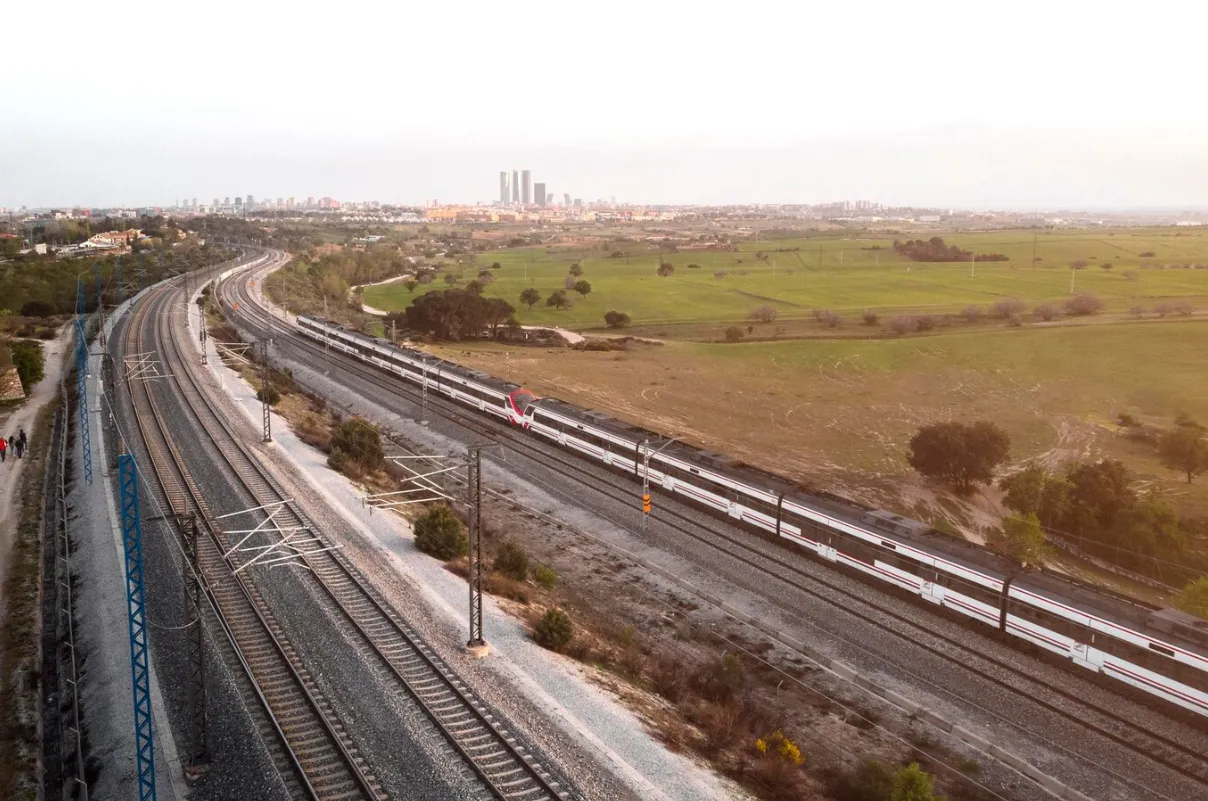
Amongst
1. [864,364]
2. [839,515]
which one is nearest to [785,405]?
[864,364]

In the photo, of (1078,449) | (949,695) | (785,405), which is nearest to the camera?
(949,695)

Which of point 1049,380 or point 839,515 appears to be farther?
point 1049,380

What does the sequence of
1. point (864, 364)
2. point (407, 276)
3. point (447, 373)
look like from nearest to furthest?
point (447, 373), point (864, 364), point (407, 276)

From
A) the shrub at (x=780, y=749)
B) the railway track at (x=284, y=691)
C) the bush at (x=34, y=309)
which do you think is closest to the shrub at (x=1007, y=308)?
the shrub at (x=780, y=749)

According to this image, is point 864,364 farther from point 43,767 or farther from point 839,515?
point 43,767

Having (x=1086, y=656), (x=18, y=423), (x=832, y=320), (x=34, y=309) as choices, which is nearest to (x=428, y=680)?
(x=1086, y=656)

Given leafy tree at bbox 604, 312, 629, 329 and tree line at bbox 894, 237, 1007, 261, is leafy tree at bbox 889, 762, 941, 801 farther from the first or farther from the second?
tree line at bbox 894, 237, 1007, 261

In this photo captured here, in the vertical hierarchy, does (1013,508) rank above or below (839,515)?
below

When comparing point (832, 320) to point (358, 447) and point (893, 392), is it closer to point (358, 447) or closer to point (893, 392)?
point (893, 392)
